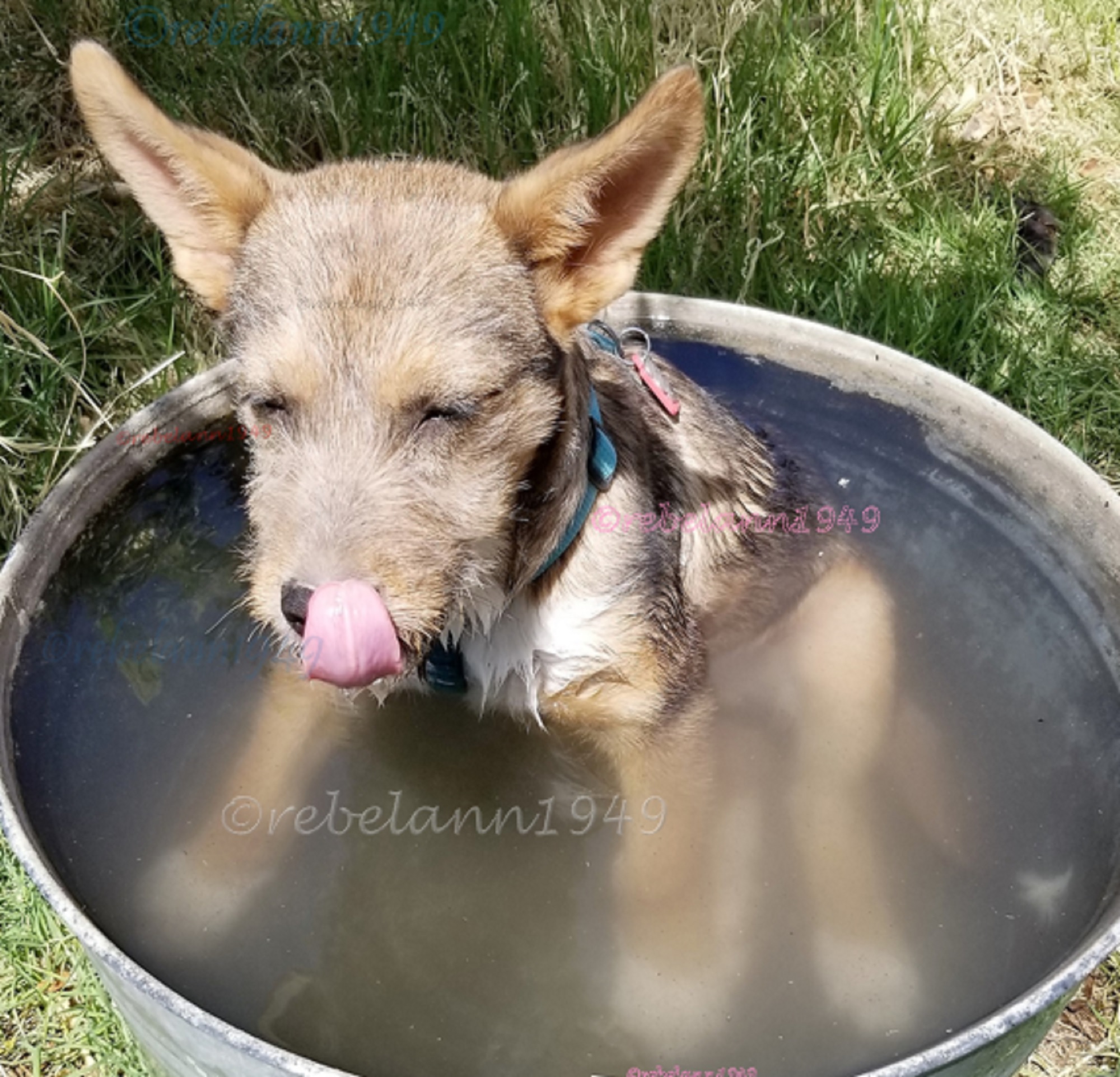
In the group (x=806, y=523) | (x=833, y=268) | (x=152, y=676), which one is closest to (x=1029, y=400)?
(x=833, y=268)

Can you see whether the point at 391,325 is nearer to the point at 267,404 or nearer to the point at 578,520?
the point at 267,404

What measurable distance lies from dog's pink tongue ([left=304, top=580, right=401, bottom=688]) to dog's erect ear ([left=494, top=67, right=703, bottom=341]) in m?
0.88

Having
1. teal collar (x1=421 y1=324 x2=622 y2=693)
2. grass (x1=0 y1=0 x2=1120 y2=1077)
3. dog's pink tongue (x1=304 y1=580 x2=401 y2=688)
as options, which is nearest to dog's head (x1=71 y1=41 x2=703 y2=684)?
dog's pink tongue (x1=304 y1=580 x2=401 y2=688)

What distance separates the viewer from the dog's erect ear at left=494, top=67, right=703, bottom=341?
7.96 feet

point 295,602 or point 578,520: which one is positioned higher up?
point 295,602

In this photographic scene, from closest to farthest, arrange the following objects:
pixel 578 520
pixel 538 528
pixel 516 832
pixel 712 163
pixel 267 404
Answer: pixel 267 404, pixel 538 528, pixel 578 520, pixel 516 832, pixel 712 163

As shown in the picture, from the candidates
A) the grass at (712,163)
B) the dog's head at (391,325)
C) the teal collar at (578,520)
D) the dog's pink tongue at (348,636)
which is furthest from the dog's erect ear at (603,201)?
the grass at (712,163)

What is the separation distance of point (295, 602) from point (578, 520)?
0.99 meters

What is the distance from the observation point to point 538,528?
3.00 m

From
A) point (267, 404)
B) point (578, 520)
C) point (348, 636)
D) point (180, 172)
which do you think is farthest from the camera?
point (578, 520)

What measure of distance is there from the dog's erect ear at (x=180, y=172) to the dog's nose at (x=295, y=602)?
93 cm

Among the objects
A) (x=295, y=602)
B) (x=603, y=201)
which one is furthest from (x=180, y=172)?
(x=295, y=602)

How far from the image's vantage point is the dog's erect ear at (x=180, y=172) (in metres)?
2.59

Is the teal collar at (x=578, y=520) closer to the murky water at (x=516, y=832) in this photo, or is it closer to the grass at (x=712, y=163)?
the murky water at (x=516, y=832)
